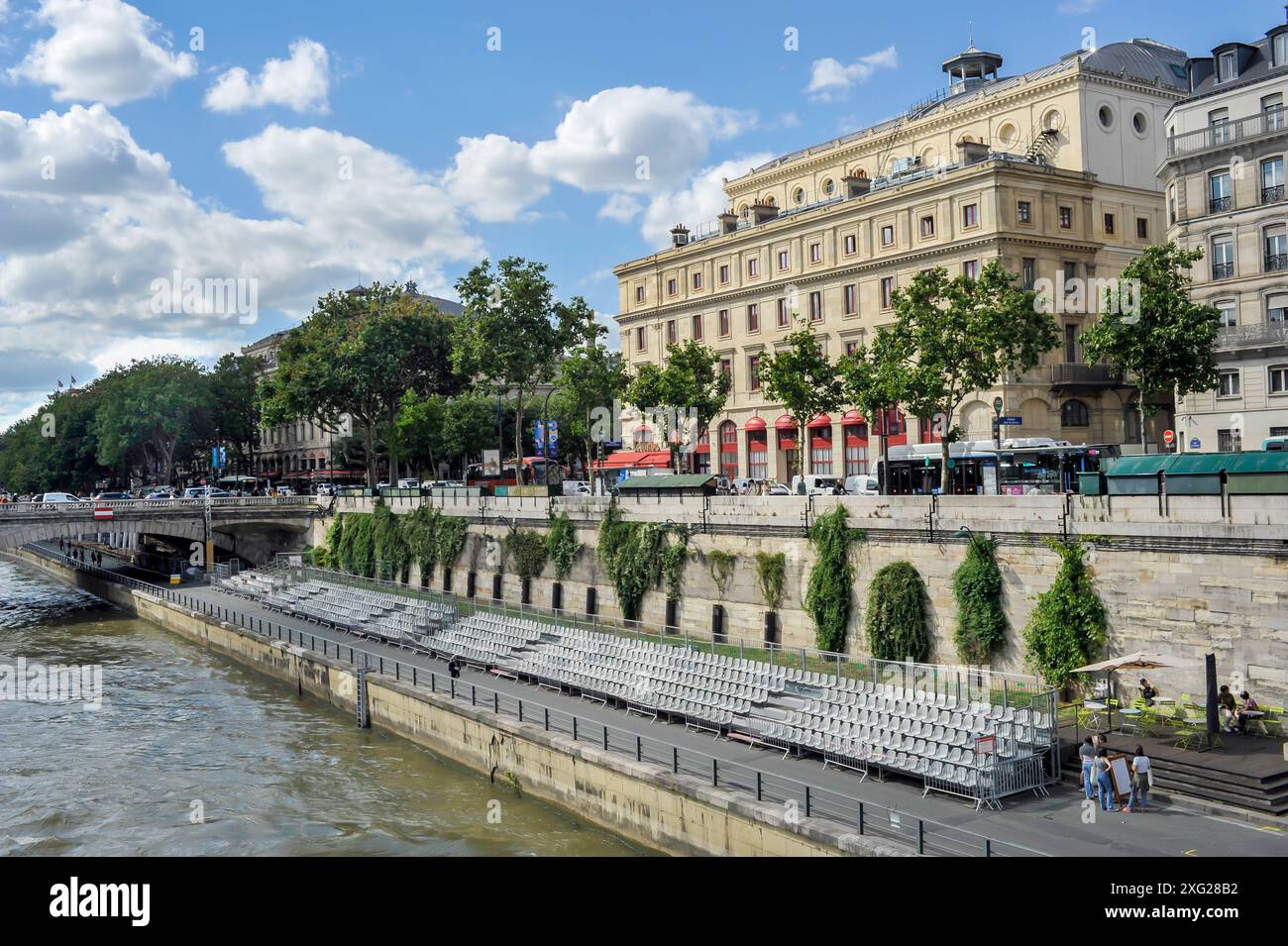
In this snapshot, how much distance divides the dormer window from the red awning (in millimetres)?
33711

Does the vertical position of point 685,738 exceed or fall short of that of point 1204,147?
it falls short

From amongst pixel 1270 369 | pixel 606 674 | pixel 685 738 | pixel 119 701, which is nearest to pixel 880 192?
pixel 1270 369

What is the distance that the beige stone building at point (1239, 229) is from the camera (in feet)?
127

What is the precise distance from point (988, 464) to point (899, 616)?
→ 15275mm

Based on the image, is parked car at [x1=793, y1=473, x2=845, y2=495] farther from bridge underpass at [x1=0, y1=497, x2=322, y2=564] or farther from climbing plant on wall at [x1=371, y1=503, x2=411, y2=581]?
bridge underpass at [x1=0, y1=497, x2=322, y2=564]

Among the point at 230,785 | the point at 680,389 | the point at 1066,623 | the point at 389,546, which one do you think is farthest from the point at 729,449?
the point at 230,785

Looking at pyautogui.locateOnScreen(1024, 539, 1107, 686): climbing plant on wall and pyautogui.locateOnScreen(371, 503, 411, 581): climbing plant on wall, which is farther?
pyautogui.locateOnScreen(371, 503, 411, 581): climbing plant on wall

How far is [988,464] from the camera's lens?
4234 centimetres

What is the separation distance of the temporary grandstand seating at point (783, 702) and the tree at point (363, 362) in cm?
3603

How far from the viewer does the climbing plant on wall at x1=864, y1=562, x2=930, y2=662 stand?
29.1 m

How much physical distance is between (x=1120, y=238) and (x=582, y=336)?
30.7m

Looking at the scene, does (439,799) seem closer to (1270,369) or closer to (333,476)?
(1270,369)

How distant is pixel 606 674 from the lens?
96.7 feet

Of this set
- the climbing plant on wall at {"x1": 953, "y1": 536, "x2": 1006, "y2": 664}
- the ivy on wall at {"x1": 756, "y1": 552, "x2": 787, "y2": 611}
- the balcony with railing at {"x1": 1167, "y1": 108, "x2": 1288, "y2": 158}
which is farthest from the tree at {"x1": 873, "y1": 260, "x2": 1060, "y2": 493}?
Answer: the balcony with railing at {"x1": 1167, "y1": 108, "x2": 1288, "y2": 158}
